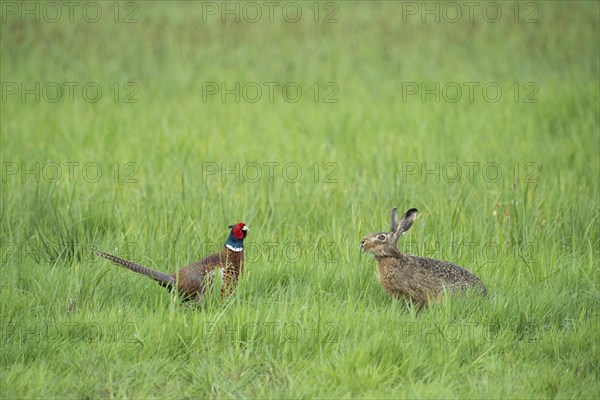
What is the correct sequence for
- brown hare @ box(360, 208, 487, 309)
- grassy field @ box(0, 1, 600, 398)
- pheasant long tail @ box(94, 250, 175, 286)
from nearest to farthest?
grassy field @ box(0, 1, 600, 398)
pheasant long tail @ box(94, 250, 175, 286)
brown hare @ box(360, 208, 487, 309)

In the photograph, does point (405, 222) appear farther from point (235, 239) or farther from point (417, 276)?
point (235, 239)

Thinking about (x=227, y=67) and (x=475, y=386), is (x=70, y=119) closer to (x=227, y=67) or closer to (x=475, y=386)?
(x=227, y=67)

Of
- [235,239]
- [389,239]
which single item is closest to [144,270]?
[235,239]

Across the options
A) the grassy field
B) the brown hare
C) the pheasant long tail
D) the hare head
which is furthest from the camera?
the hare head

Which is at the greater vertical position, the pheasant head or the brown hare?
the pheasant head

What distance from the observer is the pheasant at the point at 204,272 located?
5.36m

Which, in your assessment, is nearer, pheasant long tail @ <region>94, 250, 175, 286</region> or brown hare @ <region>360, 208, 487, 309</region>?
pheasant long tail @ <region>94, 250, 175, 286</region>

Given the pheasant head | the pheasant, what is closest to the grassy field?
the pheasant

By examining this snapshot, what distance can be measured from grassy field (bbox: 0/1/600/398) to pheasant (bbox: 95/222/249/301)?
113 mm

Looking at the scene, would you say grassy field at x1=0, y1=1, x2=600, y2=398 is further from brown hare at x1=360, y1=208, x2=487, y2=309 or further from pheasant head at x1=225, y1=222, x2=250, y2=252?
pheasant head at x1=225, y1=222, x2=250, y2=252

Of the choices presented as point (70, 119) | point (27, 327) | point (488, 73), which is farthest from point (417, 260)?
point (488, 73)

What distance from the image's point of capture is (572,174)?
8.35m

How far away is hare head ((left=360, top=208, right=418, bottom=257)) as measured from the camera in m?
5.76

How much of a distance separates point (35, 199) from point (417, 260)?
353 centimetres
